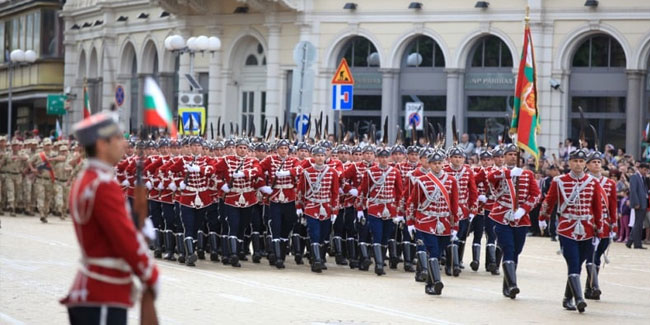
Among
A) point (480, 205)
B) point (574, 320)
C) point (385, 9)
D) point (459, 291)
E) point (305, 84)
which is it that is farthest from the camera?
point (385, 9)

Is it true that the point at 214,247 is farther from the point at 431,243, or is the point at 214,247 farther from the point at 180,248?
the point at 431,243

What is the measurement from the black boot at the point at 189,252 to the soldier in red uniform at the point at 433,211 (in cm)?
452

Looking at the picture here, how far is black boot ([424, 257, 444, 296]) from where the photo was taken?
17875 millimetres

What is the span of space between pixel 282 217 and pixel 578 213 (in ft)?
22.7

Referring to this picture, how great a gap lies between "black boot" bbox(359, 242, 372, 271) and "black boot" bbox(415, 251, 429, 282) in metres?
2.04

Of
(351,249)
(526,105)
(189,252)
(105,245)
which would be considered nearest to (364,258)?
(351,249)

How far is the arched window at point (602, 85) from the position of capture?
124 feet

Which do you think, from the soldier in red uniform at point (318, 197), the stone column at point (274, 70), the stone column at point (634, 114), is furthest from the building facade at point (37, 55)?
the soldier in red uniform at point (318, 197)

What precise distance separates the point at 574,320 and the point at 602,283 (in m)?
5.15

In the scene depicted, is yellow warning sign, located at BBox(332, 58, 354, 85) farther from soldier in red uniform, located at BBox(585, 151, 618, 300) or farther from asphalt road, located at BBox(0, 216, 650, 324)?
soldier in red uniform, located at BBox(585, 151, 618, 300)

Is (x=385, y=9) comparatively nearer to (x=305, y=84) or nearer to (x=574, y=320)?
(x=305, y=84)

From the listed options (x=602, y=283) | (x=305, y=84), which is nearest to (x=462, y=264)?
(x=602, y=283)

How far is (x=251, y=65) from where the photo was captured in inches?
1783

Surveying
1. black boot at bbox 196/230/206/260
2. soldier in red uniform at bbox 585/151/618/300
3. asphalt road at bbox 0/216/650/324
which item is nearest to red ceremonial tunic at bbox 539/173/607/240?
soldier in red uniform at bbox 585/151/618/300
